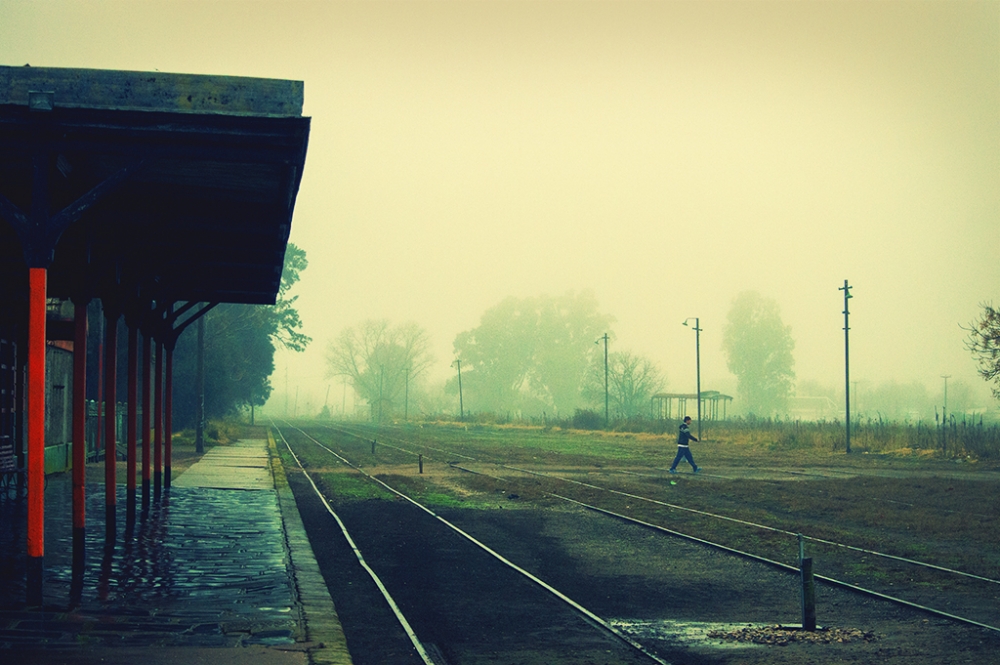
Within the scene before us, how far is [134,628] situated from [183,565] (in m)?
3.41

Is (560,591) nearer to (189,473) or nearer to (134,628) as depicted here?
(134,628)

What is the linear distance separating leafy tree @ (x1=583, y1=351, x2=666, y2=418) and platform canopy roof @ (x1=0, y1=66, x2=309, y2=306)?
315ft

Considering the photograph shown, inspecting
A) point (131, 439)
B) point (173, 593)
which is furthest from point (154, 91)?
point (131, 439)

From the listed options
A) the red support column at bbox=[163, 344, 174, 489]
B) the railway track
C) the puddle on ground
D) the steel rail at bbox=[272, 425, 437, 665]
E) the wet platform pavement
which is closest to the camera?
Answer: the wet platform pavement

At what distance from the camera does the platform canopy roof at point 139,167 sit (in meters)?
8.05

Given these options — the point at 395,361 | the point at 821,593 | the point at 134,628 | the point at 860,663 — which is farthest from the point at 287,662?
the point at 395,361

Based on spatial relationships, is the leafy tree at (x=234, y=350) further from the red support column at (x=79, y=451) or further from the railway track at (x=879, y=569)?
the red support column at (x=79, y=451)

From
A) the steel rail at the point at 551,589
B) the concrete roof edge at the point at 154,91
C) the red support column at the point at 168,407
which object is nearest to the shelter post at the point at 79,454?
the concrete roof edge at the point at 154,91

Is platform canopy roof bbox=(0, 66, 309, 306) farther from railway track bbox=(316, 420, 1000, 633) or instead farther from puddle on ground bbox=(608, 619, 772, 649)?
railway track bbox=(316, 420, 1000, 633)

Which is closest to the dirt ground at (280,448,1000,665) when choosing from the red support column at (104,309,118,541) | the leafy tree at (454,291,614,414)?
the red support column at (104,309,118,541)

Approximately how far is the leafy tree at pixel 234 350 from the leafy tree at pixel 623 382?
47.1 metres

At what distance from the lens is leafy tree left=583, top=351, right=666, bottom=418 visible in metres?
109

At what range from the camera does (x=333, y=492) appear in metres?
22.4

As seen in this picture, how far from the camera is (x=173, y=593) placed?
372 inches
